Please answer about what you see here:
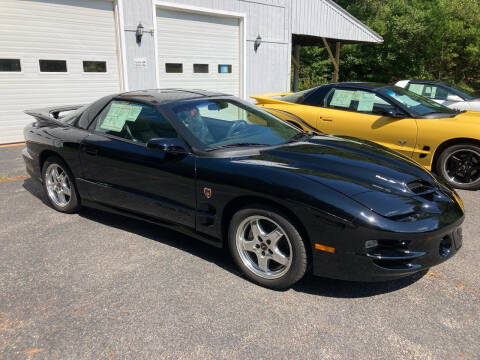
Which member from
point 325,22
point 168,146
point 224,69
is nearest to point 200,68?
point 224,69

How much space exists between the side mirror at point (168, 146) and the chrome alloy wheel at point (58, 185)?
155 cm

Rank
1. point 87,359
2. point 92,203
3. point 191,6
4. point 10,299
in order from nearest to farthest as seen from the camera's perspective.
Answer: point 87,359
point 10,299
point 92,203
point 191,6

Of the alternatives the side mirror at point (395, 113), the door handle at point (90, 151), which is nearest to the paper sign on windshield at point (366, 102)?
the side mirror at point (395, 113)

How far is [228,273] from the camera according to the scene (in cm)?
317

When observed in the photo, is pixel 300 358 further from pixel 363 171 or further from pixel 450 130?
pixel 450 130

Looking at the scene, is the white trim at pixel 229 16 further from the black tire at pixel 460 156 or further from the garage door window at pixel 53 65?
the black tire at pixel 460 156

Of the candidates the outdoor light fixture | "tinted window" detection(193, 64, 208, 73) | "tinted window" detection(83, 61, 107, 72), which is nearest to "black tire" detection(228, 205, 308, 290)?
"tinted window" detection(83, 61, 107, 72)

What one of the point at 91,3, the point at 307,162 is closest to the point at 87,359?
the point at 307,162

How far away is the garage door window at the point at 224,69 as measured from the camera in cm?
1219

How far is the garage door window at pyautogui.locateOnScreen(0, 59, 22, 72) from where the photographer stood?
8.15 meters

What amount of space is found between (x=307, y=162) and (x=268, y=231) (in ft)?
1.96

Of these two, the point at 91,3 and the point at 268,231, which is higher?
the point at 91,3

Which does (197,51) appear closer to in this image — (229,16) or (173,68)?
(173,68)

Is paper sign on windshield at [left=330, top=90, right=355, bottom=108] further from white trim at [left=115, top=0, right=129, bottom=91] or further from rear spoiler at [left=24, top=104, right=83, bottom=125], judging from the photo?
white trim at [left=115, top=0, right=129, bottom=91]
